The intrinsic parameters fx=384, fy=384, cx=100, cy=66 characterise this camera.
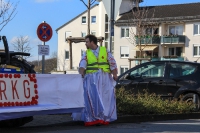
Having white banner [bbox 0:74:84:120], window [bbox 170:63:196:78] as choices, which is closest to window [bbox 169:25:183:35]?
window [bbox 170:63:196:78]

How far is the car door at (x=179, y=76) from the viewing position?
36.4 ft

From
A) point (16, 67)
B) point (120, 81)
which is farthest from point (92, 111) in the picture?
point (120, 81)

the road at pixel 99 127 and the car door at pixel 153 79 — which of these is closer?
the road at pixel 99 127

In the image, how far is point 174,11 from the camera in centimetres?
6062

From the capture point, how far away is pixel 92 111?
8188mm

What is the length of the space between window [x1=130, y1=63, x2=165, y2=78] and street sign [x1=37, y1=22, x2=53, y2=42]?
153 inches

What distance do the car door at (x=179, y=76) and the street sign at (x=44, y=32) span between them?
15.9 feet

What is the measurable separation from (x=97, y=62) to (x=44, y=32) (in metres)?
6.09

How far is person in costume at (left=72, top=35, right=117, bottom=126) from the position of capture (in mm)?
8203

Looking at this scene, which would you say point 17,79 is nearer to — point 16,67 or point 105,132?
point 16,67

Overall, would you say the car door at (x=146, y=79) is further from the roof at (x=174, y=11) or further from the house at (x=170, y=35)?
the roof at (x=174, y=11)

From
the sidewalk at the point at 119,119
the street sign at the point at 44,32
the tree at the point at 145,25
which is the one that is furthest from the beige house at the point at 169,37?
the sidewalk at the point at 119,119

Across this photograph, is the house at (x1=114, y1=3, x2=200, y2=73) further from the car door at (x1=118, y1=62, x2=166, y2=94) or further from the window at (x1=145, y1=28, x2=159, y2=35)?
the car door at (x1=118, y1=62, x2=166, y2=94)

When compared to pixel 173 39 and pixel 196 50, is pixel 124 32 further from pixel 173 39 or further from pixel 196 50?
pixel 196 50
